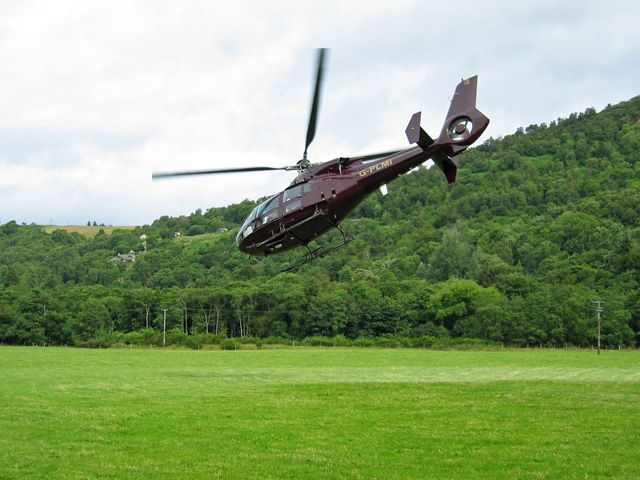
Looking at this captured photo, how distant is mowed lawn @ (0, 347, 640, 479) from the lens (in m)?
18.2

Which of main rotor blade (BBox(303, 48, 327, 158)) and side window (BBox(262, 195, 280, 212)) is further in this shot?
side window (BBox(262, 195, 280, 212))

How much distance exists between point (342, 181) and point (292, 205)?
6.33 feet

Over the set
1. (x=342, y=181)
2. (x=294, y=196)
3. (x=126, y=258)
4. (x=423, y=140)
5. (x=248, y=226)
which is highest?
(x=126, y=258)

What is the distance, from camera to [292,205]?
1065 inches

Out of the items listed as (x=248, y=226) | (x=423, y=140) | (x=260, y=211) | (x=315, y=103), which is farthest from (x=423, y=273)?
(x=315, y=103)

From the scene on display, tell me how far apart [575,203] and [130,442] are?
156 metres

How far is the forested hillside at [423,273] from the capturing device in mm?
101938

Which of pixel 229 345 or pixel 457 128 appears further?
pixel 229 345

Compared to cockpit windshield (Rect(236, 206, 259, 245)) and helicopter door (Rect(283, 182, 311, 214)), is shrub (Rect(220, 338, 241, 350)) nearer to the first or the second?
cockpit windshield (Rect(236, 206, 259, 245))

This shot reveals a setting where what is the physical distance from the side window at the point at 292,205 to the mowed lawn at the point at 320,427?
22.8ft

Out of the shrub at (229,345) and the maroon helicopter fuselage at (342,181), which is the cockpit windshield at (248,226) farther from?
the shrub at (229,345)

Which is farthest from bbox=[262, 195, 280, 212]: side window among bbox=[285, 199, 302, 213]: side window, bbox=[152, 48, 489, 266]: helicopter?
bbox=[285, 199, 302, 213]: side window

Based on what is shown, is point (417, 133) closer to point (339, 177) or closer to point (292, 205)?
point (339, 177)

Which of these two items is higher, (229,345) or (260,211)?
(260,211)
